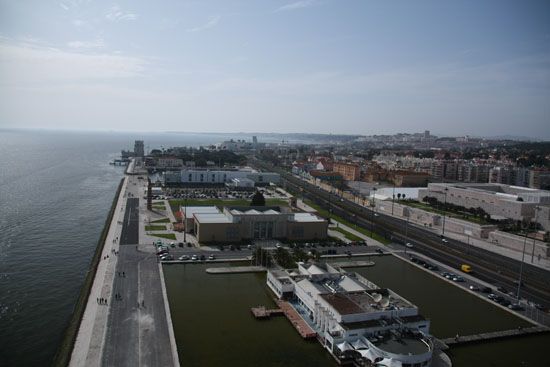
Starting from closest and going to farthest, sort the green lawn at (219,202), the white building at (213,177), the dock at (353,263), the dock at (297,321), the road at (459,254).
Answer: the dock at (297,321) < the road at (459,254) < the dock at (353,263) < the green lawn at (219,202) < the white building at (213,177)

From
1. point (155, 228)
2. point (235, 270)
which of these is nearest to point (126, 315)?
point (235, 270)

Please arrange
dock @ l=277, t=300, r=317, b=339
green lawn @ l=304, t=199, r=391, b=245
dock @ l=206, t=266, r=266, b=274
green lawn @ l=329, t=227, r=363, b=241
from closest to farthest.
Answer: dock @ l=277, t=300, r=317, b=339 < dock @ l=206, t=266, r=266, b=274 < green lawn @ l=329, t=227, r=363, b=241 < green lawn @ l=304, t=199, r=391, b=245

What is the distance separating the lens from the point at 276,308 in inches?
727

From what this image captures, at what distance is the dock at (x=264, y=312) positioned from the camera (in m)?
17.4

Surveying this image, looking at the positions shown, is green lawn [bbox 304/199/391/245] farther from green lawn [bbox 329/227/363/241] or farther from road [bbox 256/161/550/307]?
green lawn [bbox 329/227/363/241]

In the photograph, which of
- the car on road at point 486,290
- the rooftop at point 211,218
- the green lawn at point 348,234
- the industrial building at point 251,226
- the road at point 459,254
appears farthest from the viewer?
the green lawn at point 348,234

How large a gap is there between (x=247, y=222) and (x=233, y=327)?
1337cm

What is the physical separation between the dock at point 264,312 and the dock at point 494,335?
6.45 m

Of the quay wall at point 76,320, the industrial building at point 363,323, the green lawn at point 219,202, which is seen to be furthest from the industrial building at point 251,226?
the green lawn at point 219,202

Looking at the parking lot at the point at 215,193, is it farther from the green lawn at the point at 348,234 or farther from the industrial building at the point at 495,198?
the industrial building at the point at 495,198

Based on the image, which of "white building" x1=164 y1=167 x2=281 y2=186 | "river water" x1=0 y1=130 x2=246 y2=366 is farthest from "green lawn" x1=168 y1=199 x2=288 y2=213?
"white building" x1=164 y1=167 x2=281 y2=186

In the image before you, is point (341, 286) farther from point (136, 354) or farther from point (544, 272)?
point (544, 272)

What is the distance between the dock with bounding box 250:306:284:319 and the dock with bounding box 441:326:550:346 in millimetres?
6445

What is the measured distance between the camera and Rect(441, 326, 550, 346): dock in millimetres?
15997
